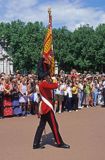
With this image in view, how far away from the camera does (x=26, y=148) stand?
10.4 metres

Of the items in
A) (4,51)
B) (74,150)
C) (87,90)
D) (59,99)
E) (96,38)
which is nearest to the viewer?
(74,150)

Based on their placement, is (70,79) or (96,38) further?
(96,38)

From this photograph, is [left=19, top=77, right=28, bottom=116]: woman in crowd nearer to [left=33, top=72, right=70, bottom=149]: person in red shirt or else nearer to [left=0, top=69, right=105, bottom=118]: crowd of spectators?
[left=0, top=69, right=105, bottom=118]: crowd of spectators

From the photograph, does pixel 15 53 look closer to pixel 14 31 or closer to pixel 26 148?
pixel 14 31

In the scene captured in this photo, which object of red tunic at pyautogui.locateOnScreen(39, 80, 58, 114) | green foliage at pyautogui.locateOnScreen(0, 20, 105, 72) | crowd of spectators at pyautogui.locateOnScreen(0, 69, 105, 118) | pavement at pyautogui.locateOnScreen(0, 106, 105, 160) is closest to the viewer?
pavement at pyautogui.locateOnScreen(0, 106, 105, 160)

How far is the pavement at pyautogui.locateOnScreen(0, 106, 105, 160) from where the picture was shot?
9.52m

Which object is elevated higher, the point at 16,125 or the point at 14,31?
the point at 14,31

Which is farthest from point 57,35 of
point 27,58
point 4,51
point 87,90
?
point 87,90

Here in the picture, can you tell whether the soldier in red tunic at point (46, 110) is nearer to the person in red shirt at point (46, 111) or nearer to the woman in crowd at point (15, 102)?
the person in red shirt at point (46, 111)

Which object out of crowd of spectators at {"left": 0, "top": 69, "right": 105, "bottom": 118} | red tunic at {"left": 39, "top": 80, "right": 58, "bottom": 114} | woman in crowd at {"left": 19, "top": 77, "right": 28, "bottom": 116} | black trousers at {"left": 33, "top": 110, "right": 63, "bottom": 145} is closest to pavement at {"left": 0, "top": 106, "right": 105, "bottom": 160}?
black trousers at {"left": 33, "top": 110, "right": 63, "bottom": 145}

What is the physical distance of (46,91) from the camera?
10.6m

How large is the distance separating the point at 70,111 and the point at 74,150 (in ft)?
33.0

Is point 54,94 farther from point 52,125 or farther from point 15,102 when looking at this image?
point 52,125

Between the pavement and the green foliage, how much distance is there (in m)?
45.3
